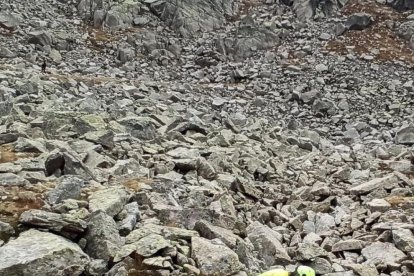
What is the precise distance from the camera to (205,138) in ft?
67.1

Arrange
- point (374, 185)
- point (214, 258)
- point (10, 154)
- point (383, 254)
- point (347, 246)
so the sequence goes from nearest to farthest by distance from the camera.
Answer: point (214, 258)
point (383, 254)
point (347, 246)
point (10, 154)
point (374, 185)

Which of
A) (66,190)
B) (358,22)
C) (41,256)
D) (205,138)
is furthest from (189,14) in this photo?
(41,256)

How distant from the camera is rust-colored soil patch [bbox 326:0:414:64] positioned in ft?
127

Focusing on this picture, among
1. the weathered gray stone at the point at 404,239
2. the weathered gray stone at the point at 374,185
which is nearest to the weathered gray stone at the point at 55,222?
Result: the weathered gray stone at the point at 404,239

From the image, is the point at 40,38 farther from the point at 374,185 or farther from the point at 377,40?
the point at 374,185

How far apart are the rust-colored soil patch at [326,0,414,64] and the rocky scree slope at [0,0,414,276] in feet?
0.63

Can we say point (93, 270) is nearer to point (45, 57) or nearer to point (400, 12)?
point (45, 57)

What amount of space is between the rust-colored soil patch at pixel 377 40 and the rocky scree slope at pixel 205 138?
0.19 metres

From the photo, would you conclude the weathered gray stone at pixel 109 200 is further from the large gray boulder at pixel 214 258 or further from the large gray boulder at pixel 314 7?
the large gray boulder at pixel 314 7

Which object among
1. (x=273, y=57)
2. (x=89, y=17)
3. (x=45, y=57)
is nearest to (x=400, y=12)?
(x=273, y=57)

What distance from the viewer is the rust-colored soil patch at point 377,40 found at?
38.8 m

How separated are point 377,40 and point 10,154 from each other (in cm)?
3448

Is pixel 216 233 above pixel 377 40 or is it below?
below

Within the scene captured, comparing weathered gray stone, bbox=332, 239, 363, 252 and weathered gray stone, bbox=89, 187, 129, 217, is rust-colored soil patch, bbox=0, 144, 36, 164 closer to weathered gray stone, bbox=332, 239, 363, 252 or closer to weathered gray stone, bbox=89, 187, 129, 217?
weathered gray stone, bbox=89, 187, 129, 217
